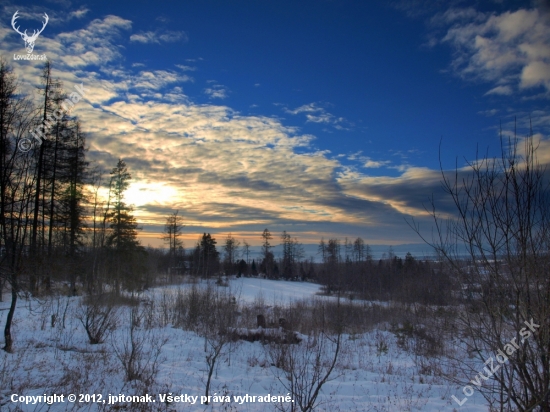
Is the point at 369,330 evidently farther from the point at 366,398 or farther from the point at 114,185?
the point at 114,185

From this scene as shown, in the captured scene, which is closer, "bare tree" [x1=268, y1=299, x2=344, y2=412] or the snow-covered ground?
"bare tree" [x1=268, y1=299, x2=344, y2=412]

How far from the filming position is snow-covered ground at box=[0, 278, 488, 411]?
6.49 metres

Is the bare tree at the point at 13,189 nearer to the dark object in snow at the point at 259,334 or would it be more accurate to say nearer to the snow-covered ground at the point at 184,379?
the snow-covered ground at the point at 184,379

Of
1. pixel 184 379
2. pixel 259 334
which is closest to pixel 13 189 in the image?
pixel 184 379

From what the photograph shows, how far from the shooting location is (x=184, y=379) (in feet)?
26.9

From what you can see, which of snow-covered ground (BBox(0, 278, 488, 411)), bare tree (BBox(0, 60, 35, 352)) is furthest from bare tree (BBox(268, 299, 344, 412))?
bare tree (BBox(0, 60, 35, 352))

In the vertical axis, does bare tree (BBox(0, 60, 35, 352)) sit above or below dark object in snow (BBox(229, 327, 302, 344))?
above

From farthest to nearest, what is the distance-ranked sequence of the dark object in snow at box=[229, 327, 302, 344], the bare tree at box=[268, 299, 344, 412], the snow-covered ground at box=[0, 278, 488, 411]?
the dark object in snow at box=[229, 327, 302, 344] → the snow-covered ground at box=[0, 278, 488, 411] → the bare tree at box=[268, 299, 344, 412]

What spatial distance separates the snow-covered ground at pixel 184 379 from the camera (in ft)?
21.3

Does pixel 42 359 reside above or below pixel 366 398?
above

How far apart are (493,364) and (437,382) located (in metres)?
6.53

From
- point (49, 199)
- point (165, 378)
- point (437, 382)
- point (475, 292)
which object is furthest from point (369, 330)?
point (49, 199)

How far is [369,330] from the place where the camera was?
19.2 meters

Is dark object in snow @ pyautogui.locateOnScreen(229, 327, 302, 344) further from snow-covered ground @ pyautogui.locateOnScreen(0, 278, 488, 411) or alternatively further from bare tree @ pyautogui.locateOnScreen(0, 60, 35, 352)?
bare tree @ pyautogui.locateOnScreen(0, 60, 35, 352)
